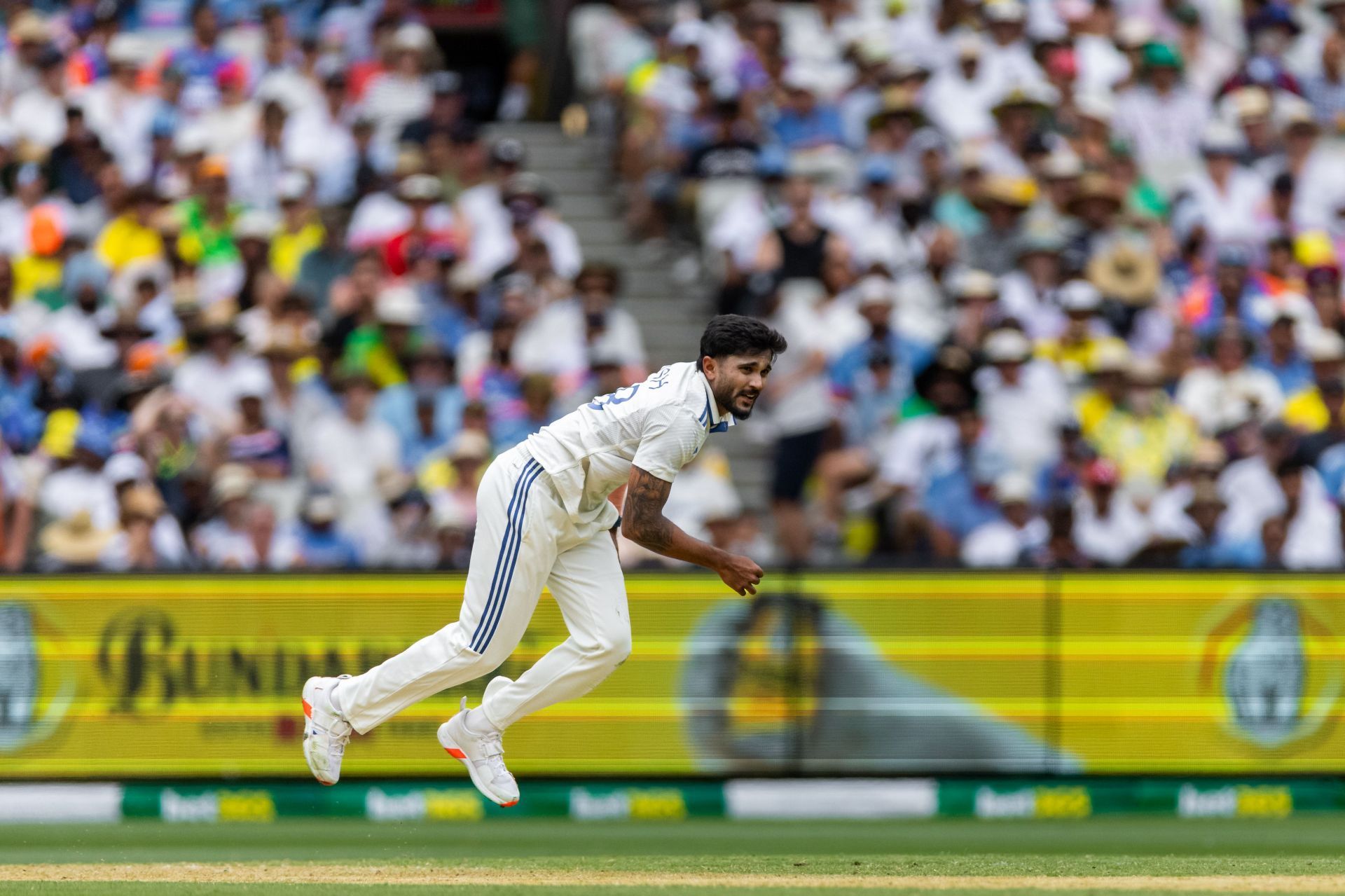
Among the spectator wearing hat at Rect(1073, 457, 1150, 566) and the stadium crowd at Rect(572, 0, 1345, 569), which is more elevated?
the stadium crowd at Rect(572, 0, 1345, 569)

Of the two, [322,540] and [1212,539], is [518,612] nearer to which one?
[322,540]

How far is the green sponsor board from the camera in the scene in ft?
33.0

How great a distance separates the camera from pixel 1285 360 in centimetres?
1232

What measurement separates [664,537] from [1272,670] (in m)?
4.29

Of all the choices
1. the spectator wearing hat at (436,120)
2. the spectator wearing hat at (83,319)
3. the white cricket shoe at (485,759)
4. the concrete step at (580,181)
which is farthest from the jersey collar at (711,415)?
the concrete step at (580,181)

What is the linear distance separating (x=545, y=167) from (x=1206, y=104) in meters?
4.93

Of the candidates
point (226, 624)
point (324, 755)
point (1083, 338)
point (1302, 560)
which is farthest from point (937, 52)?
point (324, 755)

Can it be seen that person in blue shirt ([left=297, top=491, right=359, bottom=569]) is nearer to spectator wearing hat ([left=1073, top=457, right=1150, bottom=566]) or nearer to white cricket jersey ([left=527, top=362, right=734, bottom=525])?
white cricket jersey ([left=527, top=362, right=734, bottom=525])

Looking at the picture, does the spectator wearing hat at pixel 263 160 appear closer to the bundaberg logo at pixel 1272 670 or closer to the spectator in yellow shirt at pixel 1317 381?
the spectator in yellow shirt at pixel 1317 381

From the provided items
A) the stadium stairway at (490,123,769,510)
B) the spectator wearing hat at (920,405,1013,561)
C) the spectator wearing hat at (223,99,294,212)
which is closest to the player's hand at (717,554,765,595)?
the spectator wearing hat at (920,405,1013,561)

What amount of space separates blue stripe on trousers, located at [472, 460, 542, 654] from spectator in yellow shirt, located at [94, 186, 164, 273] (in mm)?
6239

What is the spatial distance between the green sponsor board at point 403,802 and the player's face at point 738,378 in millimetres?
3276

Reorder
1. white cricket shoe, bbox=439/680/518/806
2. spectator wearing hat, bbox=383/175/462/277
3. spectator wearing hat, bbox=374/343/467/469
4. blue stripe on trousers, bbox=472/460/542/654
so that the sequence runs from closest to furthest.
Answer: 1. blue stripe on trousers, bbox=472/460/542/654
2. white cricket shoe, bbox=439/680/518/806
3. spectator wearing hat, bbox=374/343/467/469
4. spectator wearing hat, bbox=383/175/462/277

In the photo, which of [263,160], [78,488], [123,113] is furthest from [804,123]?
[78,488]
